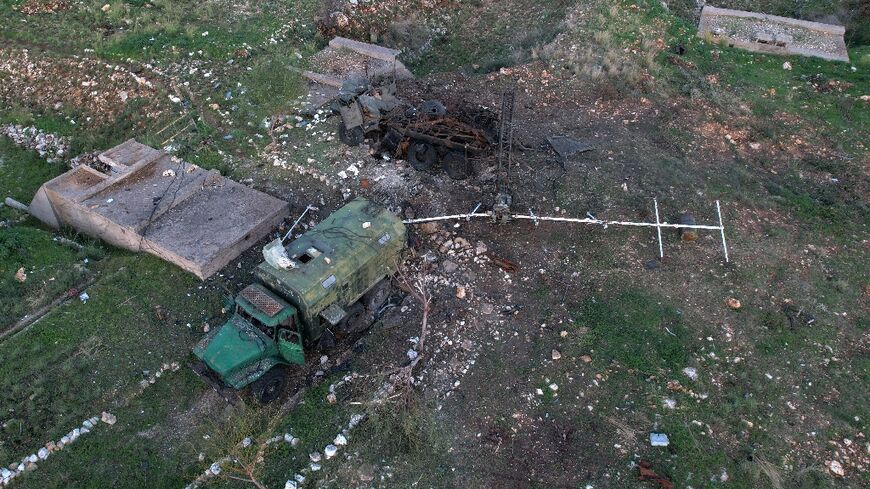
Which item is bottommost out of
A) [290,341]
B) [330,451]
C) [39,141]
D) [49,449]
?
[49,449]

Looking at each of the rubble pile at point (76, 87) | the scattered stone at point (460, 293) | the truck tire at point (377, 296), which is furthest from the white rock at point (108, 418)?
the rubble pile at point (76, 87)

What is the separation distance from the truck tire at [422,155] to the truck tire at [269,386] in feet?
17.5

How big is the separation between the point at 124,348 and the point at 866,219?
47.2 feet

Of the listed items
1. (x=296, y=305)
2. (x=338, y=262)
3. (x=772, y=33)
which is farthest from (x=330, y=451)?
(x=772, y=33)

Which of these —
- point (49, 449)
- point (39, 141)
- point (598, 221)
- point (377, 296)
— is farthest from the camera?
point (39, 141)

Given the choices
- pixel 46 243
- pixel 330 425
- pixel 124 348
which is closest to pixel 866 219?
pixel 330 425

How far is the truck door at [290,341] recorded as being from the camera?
9016 millimetres

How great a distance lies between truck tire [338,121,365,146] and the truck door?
5417mm

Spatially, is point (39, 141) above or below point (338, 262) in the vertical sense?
below

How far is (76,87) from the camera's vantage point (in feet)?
52.5

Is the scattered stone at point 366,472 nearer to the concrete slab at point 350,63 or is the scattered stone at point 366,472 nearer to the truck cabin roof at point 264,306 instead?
the truck cabin roof at point 264,306

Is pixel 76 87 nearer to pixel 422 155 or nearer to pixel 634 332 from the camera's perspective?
pixel 422 155

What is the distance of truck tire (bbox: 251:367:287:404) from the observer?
9.16 metres

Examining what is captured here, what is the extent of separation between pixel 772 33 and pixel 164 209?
1735cm
